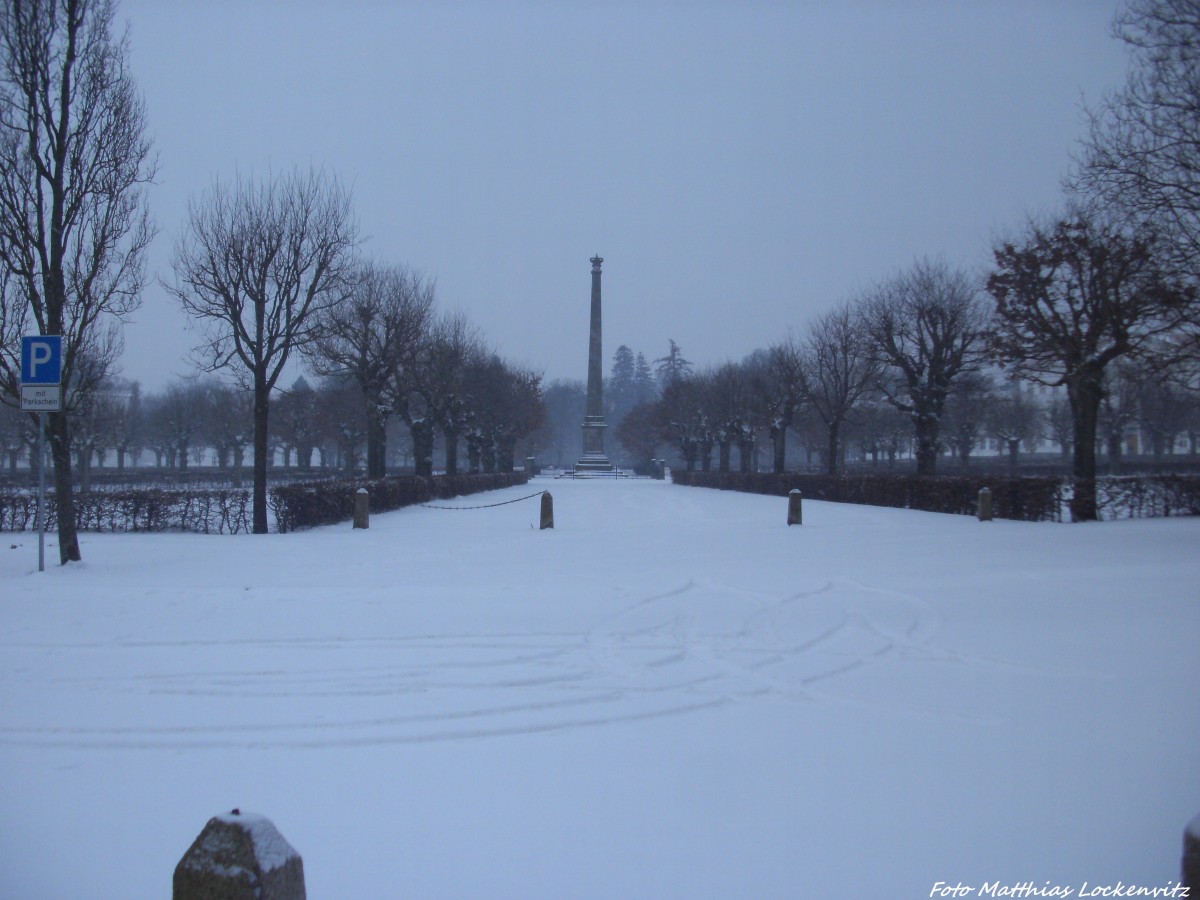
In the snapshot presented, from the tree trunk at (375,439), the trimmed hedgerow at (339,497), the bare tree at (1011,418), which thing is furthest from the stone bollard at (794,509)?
the bare tree at (1011,418)

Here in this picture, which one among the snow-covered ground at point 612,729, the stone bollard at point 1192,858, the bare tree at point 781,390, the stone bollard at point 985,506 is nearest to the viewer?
the stone bollard at point 1192,858

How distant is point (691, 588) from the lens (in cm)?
1062

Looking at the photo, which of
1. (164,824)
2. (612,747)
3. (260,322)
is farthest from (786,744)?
(260,322)

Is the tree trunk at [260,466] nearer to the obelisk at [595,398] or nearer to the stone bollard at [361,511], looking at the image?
the stone bollard at [361,511]

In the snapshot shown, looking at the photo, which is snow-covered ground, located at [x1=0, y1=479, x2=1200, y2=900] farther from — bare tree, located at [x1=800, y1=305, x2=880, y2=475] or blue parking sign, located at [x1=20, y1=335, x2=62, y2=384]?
bare tree, located at [x1=800, y1=305, x2=880, y2=475]

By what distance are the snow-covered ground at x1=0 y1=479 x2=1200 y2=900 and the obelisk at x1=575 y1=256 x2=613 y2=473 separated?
56.9 metres

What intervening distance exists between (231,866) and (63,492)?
12.2m

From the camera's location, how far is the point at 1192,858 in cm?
212

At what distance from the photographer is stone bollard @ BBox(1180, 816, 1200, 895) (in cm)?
210

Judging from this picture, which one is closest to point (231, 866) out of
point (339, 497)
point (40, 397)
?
point (40, 397)

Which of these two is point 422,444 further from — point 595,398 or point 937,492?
point 595,398

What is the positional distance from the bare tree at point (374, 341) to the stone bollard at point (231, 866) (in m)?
26.0

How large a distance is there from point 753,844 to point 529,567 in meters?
8.76

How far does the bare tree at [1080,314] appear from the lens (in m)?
18.7
